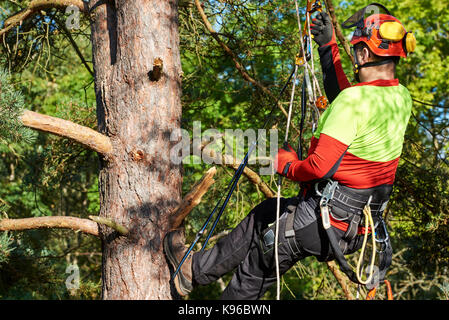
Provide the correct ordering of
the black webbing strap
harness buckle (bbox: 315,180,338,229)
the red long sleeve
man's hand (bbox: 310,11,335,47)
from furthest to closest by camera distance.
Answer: man's hand (bbox: 310,11,335,47) < the black webbing strap < harness buckle (bbox: 315,180,338,229) < the red long sleeve

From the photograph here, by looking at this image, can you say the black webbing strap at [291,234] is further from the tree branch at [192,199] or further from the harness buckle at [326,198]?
the tree branch at [192,199]

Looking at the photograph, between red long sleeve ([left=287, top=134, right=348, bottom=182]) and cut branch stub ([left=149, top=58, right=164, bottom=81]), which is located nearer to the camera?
red long sleeve ([left=287, top=134, right=348, bottom=182])

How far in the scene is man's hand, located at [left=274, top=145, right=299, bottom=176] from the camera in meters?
2.83

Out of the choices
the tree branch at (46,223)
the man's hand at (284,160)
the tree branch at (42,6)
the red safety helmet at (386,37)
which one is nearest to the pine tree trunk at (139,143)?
the tree branch at (46,223)

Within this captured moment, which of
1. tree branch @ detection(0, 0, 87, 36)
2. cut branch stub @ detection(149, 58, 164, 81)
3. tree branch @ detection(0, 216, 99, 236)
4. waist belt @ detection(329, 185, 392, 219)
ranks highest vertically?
tree branch @ detection(0, 0, 87, 36)

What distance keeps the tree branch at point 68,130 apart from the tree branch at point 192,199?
0.60 metres

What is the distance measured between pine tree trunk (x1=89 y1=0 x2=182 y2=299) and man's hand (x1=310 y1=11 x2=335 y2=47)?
3.20ft

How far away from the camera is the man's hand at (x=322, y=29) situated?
310 cm

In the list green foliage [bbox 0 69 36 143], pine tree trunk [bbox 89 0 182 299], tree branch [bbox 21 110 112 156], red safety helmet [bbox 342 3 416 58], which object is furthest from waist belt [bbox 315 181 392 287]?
green foliage [bbox 0 69 36 143]

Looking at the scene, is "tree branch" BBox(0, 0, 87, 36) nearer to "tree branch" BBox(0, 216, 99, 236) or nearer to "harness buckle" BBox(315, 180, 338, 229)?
"tree branch" BBox(0, 216, 99, 236)

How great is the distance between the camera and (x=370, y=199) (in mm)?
2748

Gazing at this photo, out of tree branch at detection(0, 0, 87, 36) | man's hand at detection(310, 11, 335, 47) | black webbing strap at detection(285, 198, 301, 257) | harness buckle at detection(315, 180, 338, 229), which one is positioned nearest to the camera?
harness buckle at detection(315, 180, 338, 229)

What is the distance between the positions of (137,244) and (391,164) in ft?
5.39

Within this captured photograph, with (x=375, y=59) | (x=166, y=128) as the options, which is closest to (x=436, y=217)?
(x=375, y=59)
